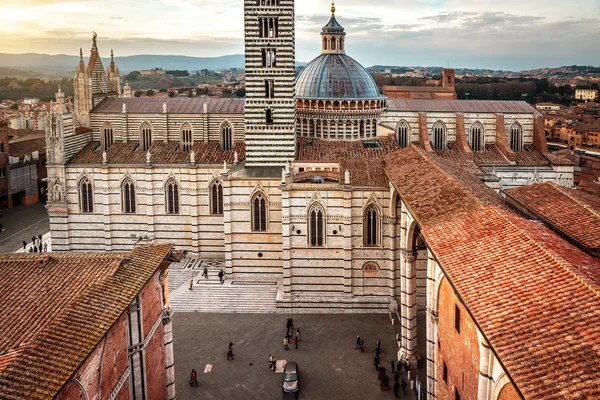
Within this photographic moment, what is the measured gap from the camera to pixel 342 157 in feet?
113

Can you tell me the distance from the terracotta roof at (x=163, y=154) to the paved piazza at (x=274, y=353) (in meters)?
11.1

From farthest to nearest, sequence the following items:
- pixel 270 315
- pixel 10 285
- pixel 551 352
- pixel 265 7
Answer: pixel 265 7 → pixel 270 315 → pixel 10 285 → pixel 551 352

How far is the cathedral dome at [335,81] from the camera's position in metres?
38.6

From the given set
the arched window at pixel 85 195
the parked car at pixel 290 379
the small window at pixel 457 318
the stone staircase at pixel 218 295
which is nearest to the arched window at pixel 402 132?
the stone staircase at pixel 218 295

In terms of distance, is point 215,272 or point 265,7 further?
point 215,272

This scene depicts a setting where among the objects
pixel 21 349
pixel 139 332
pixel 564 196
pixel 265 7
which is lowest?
pixel 139 332

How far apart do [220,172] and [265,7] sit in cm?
997

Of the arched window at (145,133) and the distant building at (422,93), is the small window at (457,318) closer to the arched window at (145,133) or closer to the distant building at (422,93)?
the arched window at (145,133)

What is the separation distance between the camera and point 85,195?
38.3m

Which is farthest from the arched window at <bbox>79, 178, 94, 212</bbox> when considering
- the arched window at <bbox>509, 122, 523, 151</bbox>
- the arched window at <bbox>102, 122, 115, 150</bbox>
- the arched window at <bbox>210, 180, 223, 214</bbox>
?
the arched window at <bbox>509, 122, 523, 151</bbox>

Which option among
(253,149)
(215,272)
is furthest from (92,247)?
(253,149)

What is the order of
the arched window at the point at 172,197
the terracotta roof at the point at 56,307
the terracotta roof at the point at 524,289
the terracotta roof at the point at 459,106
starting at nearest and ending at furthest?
the terracotta roof at the point at 524,289, the terracotta roof at the point at 56,307, the arched window at the point at 172,197, the terracotta roof at the point at 459,106

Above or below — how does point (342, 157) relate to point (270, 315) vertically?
above

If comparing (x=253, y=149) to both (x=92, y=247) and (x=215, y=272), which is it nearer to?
(x=215, y=272)
